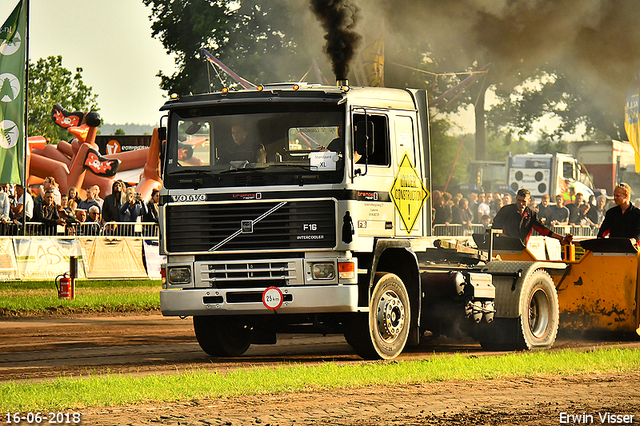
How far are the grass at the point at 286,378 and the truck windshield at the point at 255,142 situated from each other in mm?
2159

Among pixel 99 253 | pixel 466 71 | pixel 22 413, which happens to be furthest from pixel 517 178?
pixel 22 413

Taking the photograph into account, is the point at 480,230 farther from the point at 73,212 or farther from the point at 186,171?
the point at 186,171

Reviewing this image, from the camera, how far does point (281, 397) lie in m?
8.63

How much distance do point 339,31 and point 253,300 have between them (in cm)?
515

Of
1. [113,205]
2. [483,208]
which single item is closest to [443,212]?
[483,208]

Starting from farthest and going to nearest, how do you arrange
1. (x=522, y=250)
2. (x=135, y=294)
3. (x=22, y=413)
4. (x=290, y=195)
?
(x=135, y=294) → (x=522, y=250) → (x=290, y=195) → (x=22, y=413)

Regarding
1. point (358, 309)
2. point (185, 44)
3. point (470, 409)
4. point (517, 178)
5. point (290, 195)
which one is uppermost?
point (185, 44)

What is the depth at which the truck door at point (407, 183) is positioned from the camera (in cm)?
1141

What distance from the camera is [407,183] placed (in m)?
11.5

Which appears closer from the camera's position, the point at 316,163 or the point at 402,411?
the point at 402,411

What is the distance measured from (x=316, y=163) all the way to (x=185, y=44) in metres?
33.2

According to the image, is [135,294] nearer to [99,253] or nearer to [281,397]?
[99,253]

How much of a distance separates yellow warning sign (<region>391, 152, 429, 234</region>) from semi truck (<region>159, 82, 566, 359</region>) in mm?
14

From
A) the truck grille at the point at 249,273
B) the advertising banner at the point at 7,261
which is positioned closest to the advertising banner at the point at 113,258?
the advertising banner at the point at 7,261
